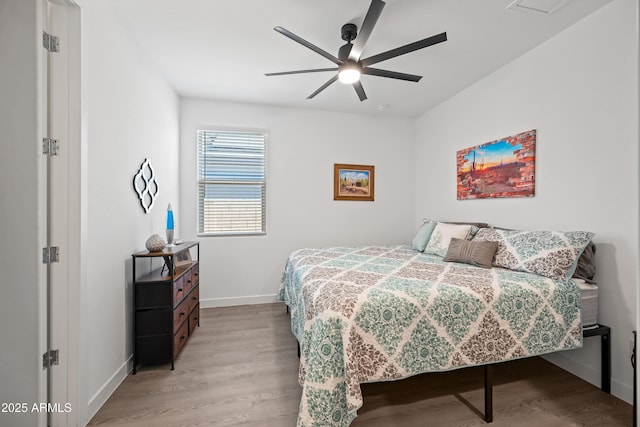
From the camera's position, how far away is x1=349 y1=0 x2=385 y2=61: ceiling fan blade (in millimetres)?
1517

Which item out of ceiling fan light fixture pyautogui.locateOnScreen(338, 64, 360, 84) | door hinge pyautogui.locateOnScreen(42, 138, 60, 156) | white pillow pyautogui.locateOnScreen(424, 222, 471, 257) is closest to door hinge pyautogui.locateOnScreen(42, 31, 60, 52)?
door hinge pyautogui.locateOnScreen(42, 138, 60, 156)

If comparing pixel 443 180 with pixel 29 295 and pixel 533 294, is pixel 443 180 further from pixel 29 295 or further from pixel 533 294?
pixel 29 295

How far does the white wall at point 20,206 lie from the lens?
1.42 metres

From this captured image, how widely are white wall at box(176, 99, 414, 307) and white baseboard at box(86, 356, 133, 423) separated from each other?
4.92 feet

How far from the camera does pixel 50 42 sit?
1518 millimetres

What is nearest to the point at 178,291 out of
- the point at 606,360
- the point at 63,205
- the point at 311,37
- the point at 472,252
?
the point at 63,205

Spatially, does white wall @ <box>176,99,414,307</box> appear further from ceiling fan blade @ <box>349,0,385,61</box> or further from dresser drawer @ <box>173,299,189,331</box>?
ceiling fan blade @ <box>349,0,385,61</box>

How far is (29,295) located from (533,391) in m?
3.23

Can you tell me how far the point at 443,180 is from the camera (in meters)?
3.71

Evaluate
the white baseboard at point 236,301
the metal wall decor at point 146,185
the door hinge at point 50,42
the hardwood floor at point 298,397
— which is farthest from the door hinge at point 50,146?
the white baseboard at point 236,301

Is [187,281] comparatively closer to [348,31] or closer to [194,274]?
[194,274]

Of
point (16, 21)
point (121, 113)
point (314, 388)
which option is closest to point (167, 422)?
point (314, 388)

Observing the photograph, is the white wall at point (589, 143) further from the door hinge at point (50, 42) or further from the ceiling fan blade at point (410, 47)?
the door hinge at point (50, 42)

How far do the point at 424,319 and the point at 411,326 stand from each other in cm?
9
